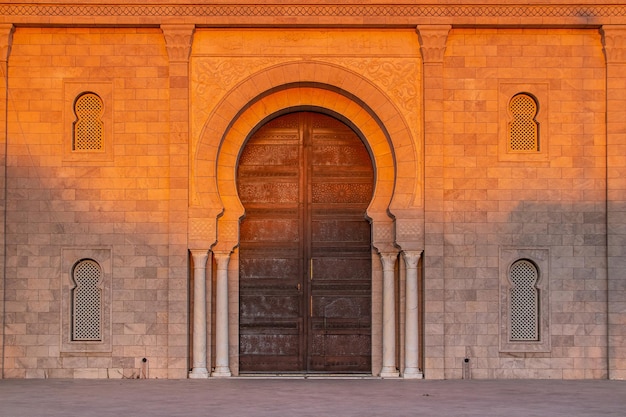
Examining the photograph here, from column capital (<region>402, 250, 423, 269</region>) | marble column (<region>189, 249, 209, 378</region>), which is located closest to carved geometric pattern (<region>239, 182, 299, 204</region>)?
marble column (<region>189, 249, 209, 378</region>)

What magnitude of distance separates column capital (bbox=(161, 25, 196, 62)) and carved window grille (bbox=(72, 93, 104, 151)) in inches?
60.1

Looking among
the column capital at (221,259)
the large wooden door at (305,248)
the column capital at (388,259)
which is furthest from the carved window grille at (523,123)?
the column capital at (221,259)

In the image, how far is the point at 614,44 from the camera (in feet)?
65.1

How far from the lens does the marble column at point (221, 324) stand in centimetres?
1988

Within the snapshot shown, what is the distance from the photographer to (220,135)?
19812mm

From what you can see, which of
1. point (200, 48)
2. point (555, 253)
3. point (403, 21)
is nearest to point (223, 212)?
point (200, 48)

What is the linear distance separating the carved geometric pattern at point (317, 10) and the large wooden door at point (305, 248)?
6.52ft

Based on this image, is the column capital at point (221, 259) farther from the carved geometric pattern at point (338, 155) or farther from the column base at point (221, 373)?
the carved geometric pattern at point (338, 155)

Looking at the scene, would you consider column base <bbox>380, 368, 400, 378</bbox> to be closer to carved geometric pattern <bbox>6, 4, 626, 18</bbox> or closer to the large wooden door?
the large wooden door

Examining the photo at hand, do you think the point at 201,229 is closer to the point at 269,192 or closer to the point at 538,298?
the point at 269,192

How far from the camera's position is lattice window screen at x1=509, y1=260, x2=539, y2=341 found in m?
19.8

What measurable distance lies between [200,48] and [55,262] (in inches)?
173

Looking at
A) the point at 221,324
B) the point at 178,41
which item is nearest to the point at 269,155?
the point at 178,41

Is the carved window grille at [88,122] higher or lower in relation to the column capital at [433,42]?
lower
